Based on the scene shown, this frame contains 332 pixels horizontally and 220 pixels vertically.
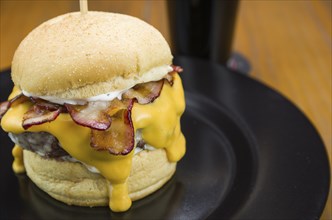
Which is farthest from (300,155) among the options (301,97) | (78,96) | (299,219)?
(78,96)

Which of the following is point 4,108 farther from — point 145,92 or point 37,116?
point 145,92

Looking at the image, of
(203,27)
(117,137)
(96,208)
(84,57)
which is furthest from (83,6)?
(203,27)

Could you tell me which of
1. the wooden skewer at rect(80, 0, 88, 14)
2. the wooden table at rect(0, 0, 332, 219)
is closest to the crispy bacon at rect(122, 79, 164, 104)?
the wooden skewer at rect(80, 0, 88, 14)

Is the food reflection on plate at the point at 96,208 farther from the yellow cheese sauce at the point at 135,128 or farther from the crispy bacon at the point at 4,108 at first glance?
the crispy bacon at the point at 4,108

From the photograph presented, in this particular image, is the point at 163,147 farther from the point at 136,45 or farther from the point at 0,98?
the point at 0,98

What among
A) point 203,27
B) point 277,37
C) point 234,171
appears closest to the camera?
point 234,171
